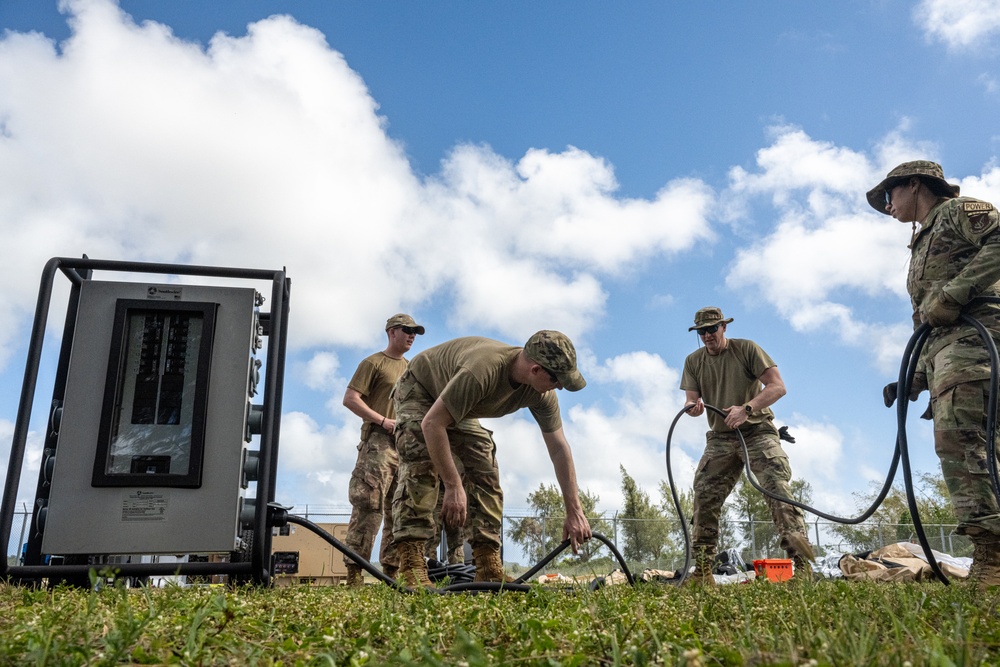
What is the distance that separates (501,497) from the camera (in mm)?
4980

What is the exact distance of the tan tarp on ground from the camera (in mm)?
6535

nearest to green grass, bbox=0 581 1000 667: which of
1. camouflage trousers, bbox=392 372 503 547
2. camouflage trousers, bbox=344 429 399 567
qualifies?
camouflage trousers, bbox=392 372 503 547

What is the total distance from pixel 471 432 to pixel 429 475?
50cm

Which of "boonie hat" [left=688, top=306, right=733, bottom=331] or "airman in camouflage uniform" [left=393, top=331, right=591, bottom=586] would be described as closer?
"airman in camouflage uniform" [left=393, top=331, right=591, bottom=586]

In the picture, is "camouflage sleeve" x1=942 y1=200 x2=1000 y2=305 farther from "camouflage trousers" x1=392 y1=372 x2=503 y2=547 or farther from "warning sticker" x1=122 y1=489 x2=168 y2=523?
"warning sticker" x1=122 y1=489 x2=168 y2=523

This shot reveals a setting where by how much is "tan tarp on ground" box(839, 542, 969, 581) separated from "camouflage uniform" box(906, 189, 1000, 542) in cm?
239

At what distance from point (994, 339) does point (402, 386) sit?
3.40 m

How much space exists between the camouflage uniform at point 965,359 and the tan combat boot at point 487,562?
2.57 m

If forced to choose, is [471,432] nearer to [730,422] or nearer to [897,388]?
[730,422]

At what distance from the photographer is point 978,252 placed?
3.93 meters

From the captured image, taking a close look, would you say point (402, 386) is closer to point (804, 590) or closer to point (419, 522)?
point (419, 522)

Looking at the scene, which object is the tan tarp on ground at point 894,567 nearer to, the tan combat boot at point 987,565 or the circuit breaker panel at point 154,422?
the tan combat boot at point 987,565

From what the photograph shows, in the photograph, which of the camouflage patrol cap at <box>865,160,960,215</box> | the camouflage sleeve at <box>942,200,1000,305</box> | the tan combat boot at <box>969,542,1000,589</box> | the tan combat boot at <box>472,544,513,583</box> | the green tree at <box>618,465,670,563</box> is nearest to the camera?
the tan combat boot at <box>969,542,1000,589</box>

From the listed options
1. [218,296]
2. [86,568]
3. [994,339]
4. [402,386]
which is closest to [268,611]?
[86,568]
